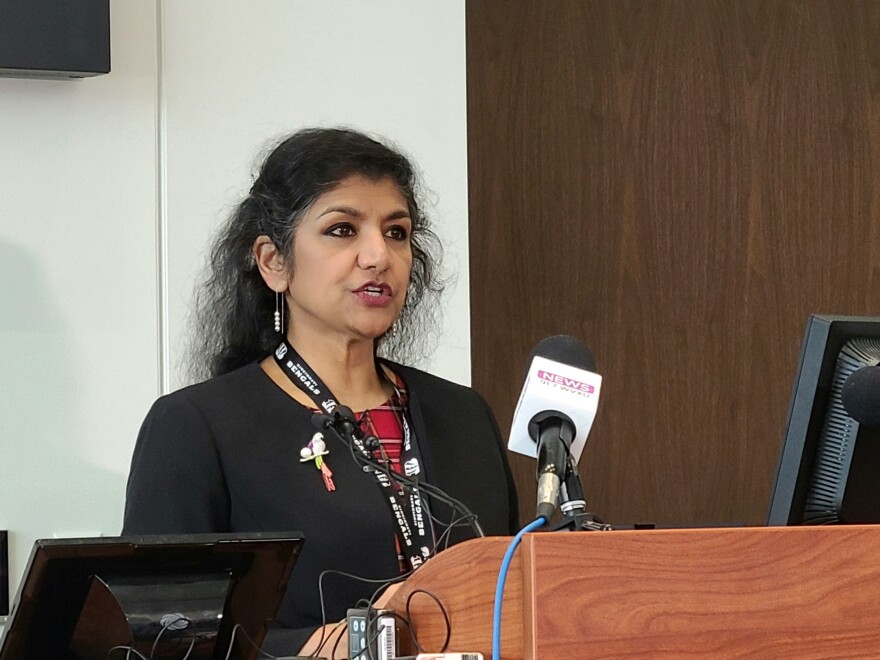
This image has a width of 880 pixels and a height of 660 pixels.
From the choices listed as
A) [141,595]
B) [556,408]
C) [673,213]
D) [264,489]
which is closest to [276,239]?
[264,489]

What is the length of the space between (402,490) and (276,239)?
0.51m

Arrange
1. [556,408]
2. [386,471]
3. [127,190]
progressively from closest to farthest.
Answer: [556,408], [386,471], [127,190]

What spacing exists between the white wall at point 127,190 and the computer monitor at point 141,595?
1418mm

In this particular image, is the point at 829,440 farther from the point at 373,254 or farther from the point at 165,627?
the point at 373,254

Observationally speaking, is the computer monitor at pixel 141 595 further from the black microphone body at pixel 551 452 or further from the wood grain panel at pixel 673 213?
the wood grain panel at pixel 673 213

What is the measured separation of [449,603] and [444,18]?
85.3 inches

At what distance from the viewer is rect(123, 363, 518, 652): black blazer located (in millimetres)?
1979

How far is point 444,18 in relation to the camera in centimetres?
321

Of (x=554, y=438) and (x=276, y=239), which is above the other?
(x=276, y=239)

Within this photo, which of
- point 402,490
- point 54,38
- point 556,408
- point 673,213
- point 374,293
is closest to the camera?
point 556,408

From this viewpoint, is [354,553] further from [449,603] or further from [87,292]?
[87,292]

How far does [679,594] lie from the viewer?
1.18 meters

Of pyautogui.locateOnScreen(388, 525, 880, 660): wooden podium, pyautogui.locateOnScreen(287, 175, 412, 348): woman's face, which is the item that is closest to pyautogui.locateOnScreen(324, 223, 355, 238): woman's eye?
pyautogui.locateOnScreen(287, 175, 412, 348): woman's face

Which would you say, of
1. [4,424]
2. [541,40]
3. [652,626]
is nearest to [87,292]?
[4,424]
